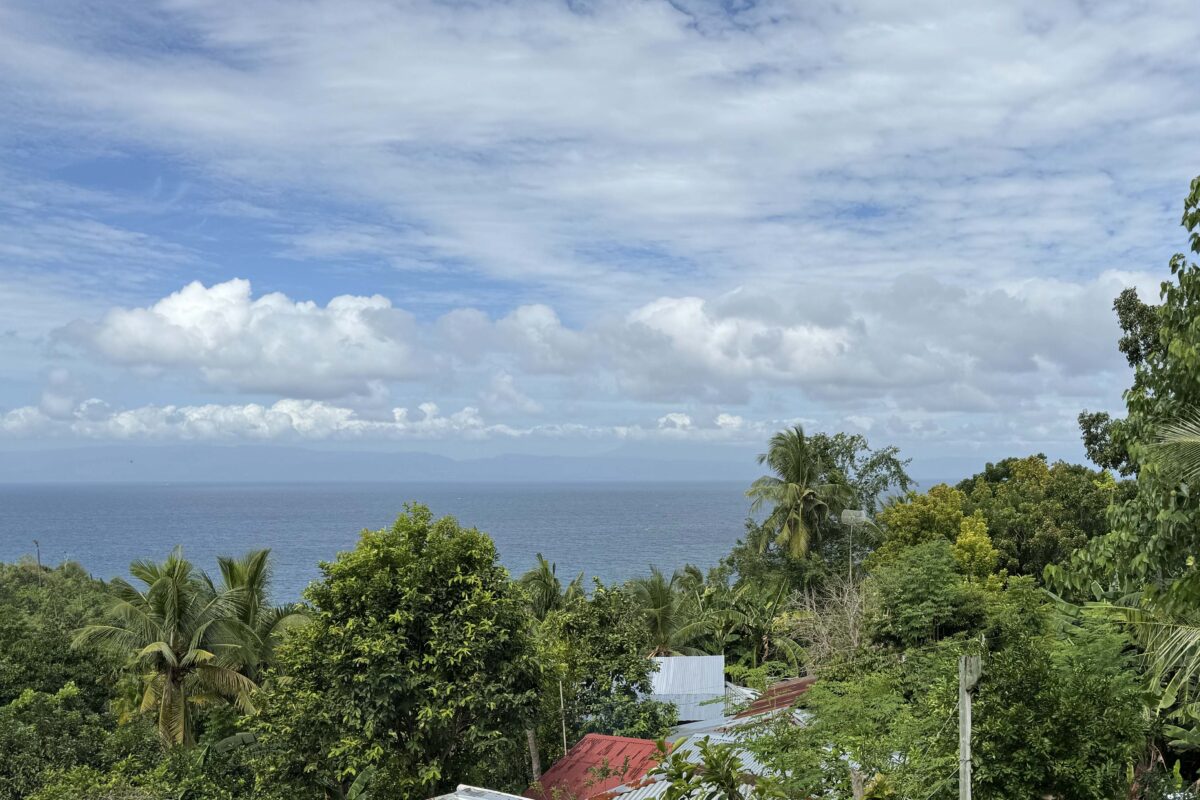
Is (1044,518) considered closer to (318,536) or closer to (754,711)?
(754,711)

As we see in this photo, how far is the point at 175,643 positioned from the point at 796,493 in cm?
1981

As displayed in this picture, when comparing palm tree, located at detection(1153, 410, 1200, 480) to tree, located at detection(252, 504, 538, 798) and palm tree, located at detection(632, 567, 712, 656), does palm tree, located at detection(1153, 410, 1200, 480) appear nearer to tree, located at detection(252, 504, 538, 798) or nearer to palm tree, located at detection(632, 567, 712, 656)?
tree, located at detection(252, 504, 538, 798)

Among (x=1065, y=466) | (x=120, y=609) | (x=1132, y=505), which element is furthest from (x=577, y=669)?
(x=1065, y=466)

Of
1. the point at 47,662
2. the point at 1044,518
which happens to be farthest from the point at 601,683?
the point at 1044,518

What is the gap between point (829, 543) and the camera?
32.8 metres

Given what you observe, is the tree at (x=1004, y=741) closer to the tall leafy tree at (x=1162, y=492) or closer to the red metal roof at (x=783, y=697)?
the tall leafy tree at (x=1162, y=492)

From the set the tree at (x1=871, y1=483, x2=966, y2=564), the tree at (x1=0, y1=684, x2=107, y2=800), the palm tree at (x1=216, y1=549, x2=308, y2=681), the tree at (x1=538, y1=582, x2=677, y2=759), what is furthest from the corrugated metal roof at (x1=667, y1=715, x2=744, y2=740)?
the tree at (x1=871, y1=483, x2=966, y2=564)

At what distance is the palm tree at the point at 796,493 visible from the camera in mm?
31641

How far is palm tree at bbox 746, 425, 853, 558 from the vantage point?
1246 inches

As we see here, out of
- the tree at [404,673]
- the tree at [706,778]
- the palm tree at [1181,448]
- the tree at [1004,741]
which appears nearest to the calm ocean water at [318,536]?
the tree at [404,673]

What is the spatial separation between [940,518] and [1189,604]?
22176 millimetres

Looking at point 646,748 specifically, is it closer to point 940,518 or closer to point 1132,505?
point 1132,505

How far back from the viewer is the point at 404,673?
1269 centimetres

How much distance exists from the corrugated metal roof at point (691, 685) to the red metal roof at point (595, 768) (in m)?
4.10
